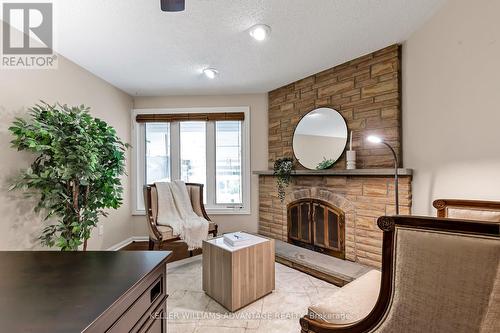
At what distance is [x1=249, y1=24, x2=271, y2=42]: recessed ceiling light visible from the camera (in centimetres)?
204

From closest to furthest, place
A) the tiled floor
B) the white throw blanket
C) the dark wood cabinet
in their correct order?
the dark wood cabinet → the tiled floor → the white throw blanket

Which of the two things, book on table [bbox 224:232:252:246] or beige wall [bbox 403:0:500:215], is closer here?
beige wall [bbox 403:0:500:215]

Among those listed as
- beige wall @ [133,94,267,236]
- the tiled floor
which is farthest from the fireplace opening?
beige wall @ [133,94,267,236]

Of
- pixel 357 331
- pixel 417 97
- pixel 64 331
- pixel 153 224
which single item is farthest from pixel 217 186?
pixel 64 331

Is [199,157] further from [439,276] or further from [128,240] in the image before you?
[439,276]

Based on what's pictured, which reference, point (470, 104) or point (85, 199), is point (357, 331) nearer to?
point (470, 104)

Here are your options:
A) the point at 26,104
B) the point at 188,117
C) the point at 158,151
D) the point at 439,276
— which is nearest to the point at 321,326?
the point at 439,276

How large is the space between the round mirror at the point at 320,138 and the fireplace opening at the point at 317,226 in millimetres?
526

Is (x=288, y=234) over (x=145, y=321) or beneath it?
beneath

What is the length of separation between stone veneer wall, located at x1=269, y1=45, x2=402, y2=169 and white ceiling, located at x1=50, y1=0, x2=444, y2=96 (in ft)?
0.46

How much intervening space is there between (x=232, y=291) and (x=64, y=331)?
1530 mm

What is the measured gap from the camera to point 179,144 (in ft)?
12.6

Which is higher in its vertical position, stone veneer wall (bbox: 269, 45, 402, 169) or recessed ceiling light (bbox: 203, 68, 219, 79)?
recessed ceiling light (bbox: 203, 68, 219, 79)

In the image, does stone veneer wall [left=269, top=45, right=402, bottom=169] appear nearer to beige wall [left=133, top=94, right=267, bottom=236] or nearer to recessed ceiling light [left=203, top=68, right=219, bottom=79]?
beige wall [left=133, top=94, right=267, bottom=236]
